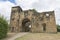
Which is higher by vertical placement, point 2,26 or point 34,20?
point 34,20

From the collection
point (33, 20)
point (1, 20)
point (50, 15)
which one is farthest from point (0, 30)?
point (50, 15)

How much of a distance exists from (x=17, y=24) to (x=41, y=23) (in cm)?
639

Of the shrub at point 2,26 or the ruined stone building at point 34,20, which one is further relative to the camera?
the ruined stone building at point 34,20

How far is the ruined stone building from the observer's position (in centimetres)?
2548

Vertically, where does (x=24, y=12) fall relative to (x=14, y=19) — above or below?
above

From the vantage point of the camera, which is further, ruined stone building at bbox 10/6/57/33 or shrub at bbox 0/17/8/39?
ruined stone building at bbox 10/6/57/33

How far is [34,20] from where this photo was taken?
26062 millimetres

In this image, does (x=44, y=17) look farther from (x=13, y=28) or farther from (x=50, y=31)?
(x=13, y=28)

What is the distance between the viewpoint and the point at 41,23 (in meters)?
25.7

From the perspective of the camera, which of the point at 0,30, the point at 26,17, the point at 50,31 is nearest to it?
the point at 0,30

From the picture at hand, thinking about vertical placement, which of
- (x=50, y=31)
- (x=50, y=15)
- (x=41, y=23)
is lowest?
(x=50, y=31)

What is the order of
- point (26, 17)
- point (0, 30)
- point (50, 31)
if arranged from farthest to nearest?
1. point (26, 17)
2. point (50, 31)
3. point (0, 30)

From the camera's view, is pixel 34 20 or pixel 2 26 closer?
pixel 2 26

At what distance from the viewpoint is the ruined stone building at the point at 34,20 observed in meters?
25.5
